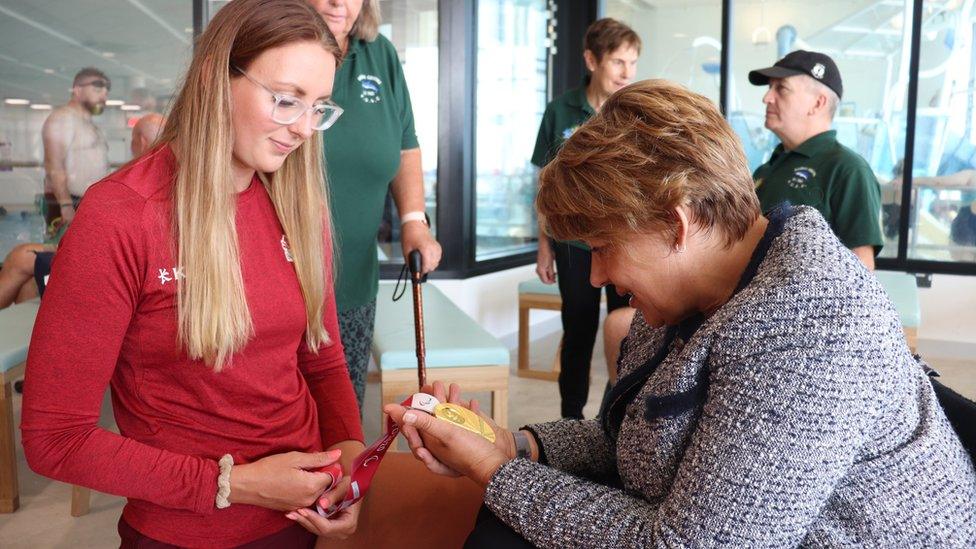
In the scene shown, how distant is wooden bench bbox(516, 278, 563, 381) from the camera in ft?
14.6

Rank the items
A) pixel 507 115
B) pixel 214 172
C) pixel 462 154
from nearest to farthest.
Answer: pixel 214 172 < pixel 462 154 < pixel 507 115

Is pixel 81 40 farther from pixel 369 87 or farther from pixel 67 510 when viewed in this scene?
pixel 369 87

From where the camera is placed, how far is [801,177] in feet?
8.95

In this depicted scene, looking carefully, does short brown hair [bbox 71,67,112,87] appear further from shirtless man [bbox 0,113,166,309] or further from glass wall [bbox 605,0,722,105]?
glass wall [bbox 605,0,722,105]

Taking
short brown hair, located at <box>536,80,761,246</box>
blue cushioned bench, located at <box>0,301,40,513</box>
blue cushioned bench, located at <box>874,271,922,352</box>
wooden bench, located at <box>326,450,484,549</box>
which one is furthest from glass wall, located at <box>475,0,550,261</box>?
short brown hair, located at <box>536,80,761,246</box>

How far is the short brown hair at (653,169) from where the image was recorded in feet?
3.60

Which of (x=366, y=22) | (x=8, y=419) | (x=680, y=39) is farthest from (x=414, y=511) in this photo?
(x=680, y=39)

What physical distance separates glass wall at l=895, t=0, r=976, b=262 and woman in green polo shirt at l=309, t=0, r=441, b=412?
410 centimetres

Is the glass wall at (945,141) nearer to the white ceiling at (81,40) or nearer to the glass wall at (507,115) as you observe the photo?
the glass wall at (507,115)

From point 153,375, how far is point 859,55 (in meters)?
5.12

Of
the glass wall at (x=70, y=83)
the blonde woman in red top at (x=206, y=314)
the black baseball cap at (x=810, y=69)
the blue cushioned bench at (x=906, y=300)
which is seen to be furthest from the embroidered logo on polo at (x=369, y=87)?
the glass wall at (x=70, y=83)

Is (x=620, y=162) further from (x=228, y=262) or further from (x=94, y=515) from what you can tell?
(x=94, y=515)

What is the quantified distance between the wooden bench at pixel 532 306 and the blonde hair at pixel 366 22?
8.21 feet

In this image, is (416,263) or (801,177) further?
(801,177)
